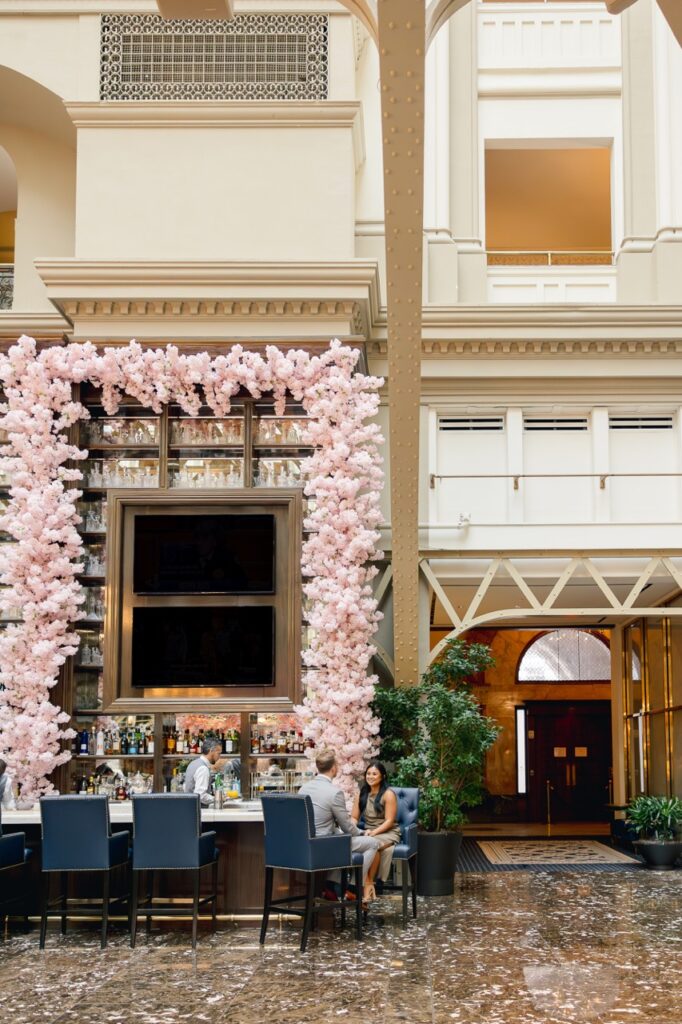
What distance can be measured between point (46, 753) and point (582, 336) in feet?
22.5

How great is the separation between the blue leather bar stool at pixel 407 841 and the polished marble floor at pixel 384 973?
208 mm

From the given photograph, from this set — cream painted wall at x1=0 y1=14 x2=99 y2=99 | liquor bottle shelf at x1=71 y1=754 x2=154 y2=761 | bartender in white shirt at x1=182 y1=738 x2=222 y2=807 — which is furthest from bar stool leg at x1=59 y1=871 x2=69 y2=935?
cream painted wall at x1=0 y1=14 x2=99 y2=99

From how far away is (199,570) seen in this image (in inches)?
418

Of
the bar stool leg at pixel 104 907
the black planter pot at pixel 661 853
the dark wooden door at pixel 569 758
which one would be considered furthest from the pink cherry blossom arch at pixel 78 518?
the dark wooden door at pixel 569 758

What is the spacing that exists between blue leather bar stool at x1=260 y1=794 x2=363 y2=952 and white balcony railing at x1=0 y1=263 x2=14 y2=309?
6.74m

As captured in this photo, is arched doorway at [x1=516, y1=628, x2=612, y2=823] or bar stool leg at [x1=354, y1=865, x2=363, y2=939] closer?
bar stool leg at [x1=354, y1=865, x2=363, y2=939]

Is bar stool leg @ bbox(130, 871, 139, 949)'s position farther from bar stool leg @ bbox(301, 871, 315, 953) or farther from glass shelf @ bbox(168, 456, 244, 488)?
glass shelf @ bbox(168, 456, 244, 488)

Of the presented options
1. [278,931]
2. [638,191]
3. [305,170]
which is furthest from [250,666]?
[638,191]

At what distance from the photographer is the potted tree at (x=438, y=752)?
401 inches

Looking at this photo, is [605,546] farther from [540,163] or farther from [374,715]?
[540,163]

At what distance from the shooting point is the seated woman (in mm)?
8734

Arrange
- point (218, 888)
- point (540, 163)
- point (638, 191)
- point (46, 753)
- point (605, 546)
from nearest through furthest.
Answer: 1. point (218, 888)
2. point (46, 753)
3. point (605, 546)
4. point (638, 191)
5. point (540, 163)

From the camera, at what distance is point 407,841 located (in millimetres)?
8734

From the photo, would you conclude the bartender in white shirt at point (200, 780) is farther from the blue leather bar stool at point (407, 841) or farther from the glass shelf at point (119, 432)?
the glass shelf at point (119, 432)
